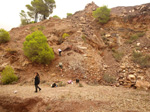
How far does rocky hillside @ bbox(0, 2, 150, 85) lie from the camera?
9812 millimetres

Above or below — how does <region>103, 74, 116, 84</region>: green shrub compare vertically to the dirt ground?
above

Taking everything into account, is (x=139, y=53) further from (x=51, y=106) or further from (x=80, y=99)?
(x=51, y=106)

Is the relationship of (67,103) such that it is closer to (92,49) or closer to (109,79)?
(109,79)

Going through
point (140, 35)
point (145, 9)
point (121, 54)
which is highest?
point (145, 9)

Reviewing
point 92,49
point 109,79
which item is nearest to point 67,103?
point 109,79

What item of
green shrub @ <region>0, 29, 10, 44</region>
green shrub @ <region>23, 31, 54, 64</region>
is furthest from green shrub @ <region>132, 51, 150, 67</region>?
green shrub @ <region>0, 29, 10, 44</region>

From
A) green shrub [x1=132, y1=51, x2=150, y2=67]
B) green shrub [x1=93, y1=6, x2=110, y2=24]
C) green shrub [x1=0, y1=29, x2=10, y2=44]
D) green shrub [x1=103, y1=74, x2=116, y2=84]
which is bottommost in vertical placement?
green shrub [x1=103, y1=74, x2=116, y2=84]

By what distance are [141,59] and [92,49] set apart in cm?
612

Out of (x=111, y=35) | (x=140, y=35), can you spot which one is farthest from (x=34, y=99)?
(x=140, y=35)

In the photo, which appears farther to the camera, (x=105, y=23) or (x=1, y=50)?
(x=105, y=23)

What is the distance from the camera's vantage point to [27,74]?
9.73 meters

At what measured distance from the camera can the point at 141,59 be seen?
34.4 feet

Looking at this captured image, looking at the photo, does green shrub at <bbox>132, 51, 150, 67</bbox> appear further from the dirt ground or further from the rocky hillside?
the dirt ground

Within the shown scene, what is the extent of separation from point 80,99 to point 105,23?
54.0 ft
